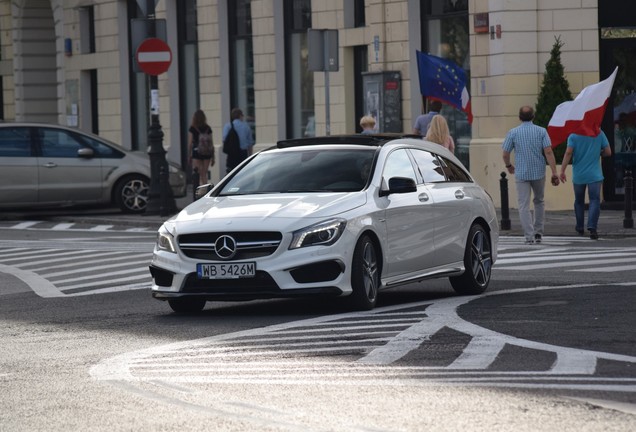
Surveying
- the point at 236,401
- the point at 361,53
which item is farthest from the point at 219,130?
the point at 236,401

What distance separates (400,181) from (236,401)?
5469 millimetres

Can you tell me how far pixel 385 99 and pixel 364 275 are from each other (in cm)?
1769

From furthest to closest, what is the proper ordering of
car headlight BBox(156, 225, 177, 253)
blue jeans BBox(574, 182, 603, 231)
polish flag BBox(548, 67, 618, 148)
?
1. polish flag BBox(548, 67, 618, 148)
2. blue jeans BBox(574, 182, 603, 231)
3. car headlight BBox(156, 225, 177, 253)

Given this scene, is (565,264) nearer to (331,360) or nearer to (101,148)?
(331,360)

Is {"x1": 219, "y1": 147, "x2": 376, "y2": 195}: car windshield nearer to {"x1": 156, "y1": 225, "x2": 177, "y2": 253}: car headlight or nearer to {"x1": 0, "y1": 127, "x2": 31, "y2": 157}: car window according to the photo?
{"x1": 156, "y1": 225, "x2": 177, "y2": 253}: car headlight

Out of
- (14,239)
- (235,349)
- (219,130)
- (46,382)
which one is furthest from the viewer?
(219,130)

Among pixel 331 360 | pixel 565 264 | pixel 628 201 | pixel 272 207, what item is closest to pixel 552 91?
pixel 628 201

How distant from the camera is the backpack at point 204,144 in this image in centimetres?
3266

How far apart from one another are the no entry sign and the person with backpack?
3.57m

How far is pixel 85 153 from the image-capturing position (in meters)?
28.8

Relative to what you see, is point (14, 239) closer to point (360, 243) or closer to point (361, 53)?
point (361, 53)

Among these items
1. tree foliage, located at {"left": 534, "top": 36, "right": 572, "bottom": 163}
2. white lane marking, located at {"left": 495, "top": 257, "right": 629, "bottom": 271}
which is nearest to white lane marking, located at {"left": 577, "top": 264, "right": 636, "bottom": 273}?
white lane marking, located at {"left": 495, "top": 257, "right": 629, "bottom": 271}

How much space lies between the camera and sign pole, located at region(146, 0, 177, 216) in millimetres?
28531

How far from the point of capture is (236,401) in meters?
8.62
